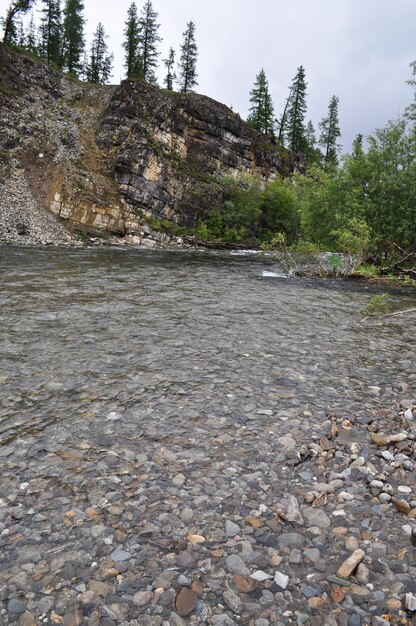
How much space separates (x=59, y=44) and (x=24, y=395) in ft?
307

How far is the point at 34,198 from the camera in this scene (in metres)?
39.7

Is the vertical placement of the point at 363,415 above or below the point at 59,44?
below

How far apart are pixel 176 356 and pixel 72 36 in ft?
310

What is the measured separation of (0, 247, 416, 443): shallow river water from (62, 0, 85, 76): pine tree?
275ft

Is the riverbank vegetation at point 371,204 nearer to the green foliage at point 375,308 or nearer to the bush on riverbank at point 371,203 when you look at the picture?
the bush on riverbank at point 371,203

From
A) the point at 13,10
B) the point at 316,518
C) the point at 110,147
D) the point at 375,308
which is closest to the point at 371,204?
the point at 375,308

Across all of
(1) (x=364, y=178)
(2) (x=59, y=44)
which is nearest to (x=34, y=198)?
(1) (x=364, y=178)

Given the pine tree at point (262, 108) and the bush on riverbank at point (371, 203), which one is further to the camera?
the pine tree at point (262, 108)

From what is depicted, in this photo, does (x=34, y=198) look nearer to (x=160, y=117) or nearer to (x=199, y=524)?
(x=160, y=117)

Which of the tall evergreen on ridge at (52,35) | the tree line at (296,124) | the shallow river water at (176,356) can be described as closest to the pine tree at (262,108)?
the tree line at (296,124)

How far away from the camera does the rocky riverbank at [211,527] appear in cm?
278

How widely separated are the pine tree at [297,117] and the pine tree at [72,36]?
158ft

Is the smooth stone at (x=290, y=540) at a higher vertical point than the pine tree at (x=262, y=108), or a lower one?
lower

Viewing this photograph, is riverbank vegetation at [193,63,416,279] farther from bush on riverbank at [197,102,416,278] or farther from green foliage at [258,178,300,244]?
green foliage at [258,178,300,244]
